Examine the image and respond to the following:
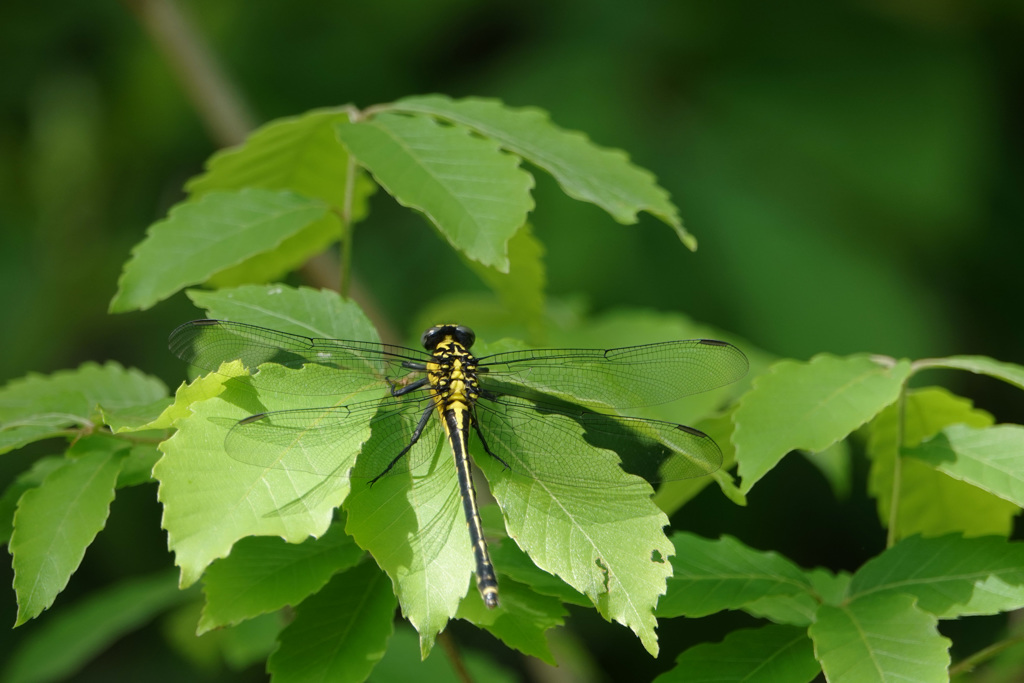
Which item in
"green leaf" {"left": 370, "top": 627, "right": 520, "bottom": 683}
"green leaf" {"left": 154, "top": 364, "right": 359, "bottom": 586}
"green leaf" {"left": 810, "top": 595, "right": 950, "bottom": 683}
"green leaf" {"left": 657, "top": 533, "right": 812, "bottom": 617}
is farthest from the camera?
"green leaf" {"left": 370, "top": 627, "right": 520, "bottom": 683}

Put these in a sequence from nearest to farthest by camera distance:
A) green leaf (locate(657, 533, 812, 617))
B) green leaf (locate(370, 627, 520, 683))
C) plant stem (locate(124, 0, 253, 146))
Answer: green leaf (locate(657, 533, 812, 617)) < green leaf (locate(370, 627, 520, 683)) < plant stem (locate(124, 0, 253, 146))

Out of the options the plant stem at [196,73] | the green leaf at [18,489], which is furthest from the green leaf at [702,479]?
the plant stem at [196,73]

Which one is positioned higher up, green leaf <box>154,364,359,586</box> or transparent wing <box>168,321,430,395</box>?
transparent wing <box>168,321,430,395</box>

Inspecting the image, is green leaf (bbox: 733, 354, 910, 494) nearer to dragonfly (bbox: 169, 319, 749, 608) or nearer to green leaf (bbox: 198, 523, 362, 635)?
dragonfly (bbox: 169, 319, 749, 608)

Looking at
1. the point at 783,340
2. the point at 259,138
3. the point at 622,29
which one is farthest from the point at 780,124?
the point at 259,138

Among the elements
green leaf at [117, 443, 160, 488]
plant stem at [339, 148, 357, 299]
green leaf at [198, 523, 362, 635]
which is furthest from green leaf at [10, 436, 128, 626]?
plant stem at [339, 148, 357, 299]

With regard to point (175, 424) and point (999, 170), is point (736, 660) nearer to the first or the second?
point (175, 424)

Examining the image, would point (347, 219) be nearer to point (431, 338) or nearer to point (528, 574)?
point (431, 338)

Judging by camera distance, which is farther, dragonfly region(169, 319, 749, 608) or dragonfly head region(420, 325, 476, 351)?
dragonfly head region(420, 325, 476, 351)
